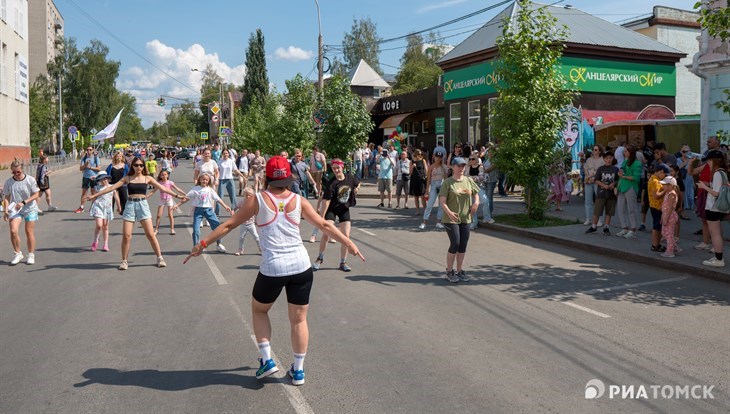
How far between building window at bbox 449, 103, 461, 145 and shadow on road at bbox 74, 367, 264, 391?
1071 inches

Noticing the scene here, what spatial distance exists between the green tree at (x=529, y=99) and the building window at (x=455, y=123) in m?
16.7

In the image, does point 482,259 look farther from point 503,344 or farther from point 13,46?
point 13,46

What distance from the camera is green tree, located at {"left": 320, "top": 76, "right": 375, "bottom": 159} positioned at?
24438mm

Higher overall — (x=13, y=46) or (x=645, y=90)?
(x=13, y=46)

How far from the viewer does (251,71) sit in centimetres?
7594

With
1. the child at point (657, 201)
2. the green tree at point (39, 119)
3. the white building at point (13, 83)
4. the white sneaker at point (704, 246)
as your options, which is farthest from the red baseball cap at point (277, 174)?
the green tree at point (39, 119)

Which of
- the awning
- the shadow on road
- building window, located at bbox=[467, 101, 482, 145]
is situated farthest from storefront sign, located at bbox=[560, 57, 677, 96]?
the shadow on road

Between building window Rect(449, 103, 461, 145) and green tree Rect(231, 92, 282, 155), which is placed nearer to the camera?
building window Rect(449, 103, 461, 145)

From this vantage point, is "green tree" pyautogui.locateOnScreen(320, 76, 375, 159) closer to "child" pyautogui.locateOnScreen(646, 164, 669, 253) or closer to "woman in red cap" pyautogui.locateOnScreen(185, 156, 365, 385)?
"child" pyautogui.locateOnScreen(646, 164, 669, 253)

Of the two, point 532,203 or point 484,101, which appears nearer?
point 532,203

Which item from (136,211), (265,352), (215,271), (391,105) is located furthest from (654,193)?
(391,105)

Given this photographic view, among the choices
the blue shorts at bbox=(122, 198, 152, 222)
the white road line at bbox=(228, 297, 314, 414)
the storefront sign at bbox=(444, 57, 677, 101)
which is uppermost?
the storefront sign at bbox=(444, 57, 677, 101)

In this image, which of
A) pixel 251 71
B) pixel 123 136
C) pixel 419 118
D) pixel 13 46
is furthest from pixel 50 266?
pixel 123 136

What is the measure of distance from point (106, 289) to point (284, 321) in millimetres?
3076
